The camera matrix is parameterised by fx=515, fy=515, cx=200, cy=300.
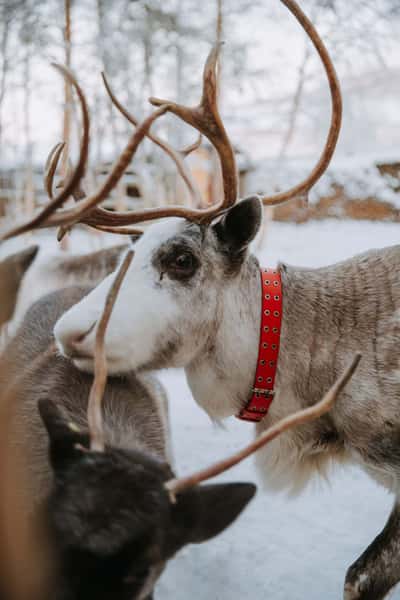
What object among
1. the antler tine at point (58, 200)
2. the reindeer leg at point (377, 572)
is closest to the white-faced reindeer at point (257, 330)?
the reindeer leg at point (377, 572)

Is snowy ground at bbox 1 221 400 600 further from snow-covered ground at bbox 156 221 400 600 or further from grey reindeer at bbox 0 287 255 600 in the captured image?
grey reindeer at bbox 0 287 255 600

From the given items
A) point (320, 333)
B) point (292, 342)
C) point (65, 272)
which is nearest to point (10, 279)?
point (292, 342)

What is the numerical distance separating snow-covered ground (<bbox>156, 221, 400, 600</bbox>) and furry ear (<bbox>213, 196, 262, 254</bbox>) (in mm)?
1102

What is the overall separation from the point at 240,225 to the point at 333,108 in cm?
67

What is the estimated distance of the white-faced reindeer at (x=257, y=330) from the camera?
1.85 metres

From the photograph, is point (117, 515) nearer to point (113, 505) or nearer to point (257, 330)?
point (113, 505)

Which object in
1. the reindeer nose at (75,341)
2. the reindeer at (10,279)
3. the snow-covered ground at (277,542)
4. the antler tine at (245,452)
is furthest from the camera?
the snow-covered ground at (277,542)

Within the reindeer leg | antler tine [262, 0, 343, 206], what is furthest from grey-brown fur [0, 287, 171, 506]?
antler tine [262, 0, 343, 206]

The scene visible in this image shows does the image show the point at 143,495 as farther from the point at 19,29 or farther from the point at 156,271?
the point at 19,29

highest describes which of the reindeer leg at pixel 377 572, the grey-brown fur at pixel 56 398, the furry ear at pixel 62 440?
the furry ear at pixel 62 440

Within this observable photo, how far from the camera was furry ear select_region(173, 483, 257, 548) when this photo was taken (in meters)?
1.27

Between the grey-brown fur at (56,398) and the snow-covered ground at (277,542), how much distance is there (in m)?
0.73

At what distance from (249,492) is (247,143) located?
14.0 m

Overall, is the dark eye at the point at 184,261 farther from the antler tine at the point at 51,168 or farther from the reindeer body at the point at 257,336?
the antler tine at the point at 51,168
